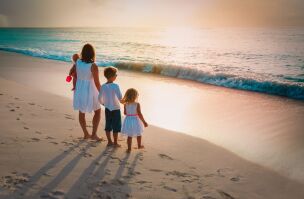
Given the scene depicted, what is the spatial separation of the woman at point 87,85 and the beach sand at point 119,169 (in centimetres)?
58

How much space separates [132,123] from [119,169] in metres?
1.18

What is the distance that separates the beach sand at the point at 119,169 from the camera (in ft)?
12.8

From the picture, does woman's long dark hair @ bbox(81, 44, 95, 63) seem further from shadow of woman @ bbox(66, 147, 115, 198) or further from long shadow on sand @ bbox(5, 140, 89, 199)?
shadow of woman @ bbox(66, 147, 115, 198)

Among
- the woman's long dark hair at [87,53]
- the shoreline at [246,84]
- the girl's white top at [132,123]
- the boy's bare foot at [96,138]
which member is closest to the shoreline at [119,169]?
the boy's bare foot at [96,138]

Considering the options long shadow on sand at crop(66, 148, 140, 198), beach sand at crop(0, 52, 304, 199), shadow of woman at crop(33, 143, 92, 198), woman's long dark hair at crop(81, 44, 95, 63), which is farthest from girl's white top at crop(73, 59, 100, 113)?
long shadow on sand at crop(66, 148, 140, 198)

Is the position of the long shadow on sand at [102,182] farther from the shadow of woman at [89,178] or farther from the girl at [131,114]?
the girl at [131,114]

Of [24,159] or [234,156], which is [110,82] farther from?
[234,156]

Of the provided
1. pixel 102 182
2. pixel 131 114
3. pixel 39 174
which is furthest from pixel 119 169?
pixel 131 114

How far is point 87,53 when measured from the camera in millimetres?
5594

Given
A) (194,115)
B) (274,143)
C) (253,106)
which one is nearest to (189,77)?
(253,106)

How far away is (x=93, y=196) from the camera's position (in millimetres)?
3709

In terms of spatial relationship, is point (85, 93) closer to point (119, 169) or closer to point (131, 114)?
point (131, 114)

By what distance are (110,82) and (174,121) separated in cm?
292

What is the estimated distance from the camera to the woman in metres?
5.64
